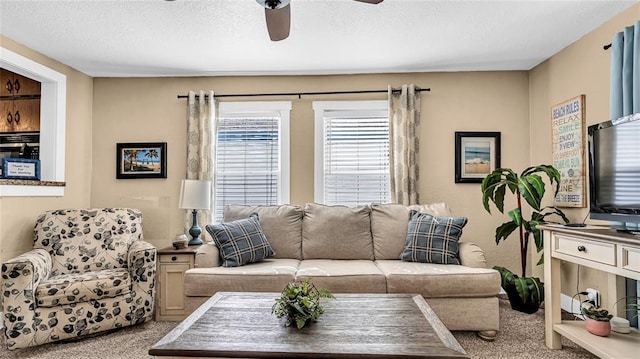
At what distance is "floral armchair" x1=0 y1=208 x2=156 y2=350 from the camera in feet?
8.70

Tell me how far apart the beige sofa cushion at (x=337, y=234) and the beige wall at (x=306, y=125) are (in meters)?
0.68

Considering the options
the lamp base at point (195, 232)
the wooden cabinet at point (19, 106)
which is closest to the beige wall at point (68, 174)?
the wooden cabinet at point (19, 106)

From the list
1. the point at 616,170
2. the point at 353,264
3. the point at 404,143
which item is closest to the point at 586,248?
the point at 616,170

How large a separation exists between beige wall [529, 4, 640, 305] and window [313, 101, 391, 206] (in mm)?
1567

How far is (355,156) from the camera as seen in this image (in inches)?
169

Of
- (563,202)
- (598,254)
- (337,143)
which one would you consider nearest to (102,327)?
(337,143)

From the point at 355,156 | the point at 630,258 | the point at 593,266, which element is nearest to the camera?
the point at 630,258

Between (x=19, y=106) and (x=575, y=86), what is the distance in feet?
19.2

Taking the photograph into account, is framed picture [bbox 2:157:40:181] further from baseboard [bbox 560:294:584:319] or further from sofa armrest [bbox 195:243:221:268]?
baseboard [bbox 560:294:584:319]

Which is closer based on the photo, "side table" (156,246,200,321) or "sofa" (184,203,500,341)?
"sofa" (184,203,500,341)

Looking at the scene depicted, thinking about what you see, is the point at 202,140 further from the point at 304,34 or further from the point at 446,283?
the point at 446,283

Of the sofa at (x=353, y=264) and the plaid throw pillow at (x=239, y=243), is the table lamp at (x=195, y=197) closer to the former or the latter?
the sofa at (x=353, y=264)

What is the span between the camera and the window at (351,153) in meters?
4.26

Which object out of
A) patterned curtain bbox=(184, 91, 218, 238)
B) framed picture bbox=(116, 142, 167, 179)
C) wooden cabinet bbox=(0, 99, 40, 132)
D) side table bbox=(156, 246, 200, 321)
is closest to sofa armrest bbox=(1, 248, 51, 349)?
side table bbox=(156, 246, 200, 321)
